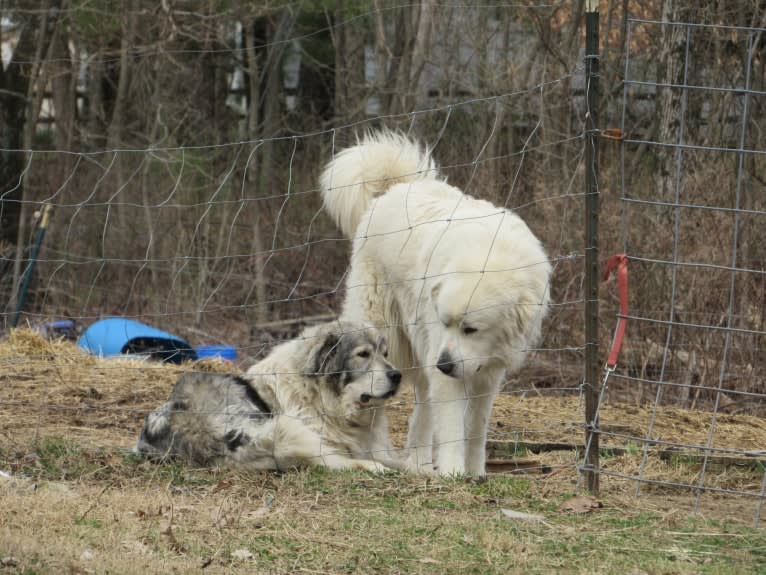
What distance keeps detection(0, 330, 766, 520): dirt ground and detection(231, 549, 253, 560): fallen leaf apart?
5.39ft

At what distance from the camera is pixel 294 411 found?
5426 millimetres

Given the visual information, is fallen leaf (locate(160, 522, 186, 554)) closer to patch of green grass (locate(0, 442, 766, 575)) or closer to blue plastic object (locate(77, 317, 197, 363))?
patch of green grass (locate(0, 442, 766, 575))

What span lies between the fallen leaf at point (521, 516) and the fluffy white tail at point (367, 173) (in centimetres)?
266

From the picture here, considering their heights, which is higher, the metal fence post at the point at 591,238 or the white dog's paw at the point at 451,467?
the metal fence post at the point at 591,238

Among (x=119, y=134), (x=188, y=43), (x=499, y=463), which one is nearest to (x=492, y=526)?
(x=499, y=463)

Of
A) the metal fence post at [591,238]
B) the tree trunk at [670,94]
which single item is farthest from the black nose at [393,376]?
the tree trunk at [670,94]

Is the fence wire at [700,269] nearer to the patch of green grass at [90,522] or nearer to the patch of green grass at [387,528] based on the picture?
the patch of green grass at [387,528]

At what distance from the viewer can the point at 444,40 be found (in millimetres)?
12383

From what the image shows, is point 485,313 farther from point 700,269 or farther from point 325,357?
point 700,269

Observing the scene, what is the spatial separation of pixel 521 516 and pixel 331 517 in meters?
0.81

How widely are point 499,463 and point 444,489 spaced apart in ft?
3.45

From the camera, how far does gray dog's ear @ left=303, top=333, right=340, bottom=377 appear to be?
5418mm

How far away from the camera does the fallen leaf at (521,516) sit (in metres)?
4.09

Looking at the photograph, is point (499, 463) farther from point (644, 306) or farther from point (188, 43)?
point (188, 43)
